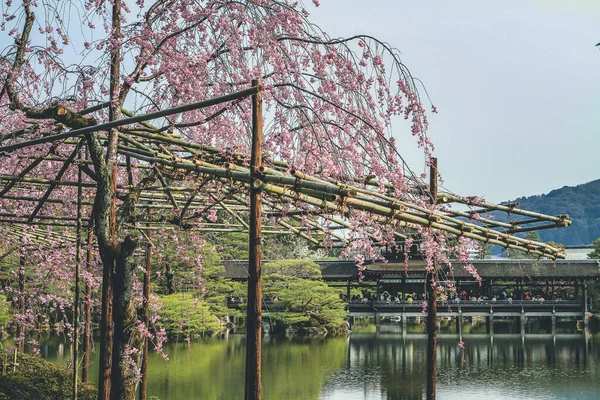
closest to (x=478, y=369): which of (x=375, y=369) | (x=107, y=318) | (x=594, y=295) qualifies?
(x=375, y=369)

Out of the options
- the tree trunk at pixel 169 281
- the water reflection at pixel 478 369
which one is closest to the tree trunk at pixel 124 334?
the water reflection at pixel 478 369

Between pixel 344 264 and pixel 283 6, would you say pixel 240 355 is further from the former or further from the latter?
pixel 283 6

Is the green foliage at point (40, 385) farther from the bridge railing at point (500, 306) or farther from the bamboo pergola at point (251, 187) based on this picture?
the bridge railing at point (500, 306)

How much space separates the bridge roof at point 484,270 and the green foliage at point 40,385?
23.1 m

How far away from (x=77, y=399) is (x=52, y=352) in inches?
645

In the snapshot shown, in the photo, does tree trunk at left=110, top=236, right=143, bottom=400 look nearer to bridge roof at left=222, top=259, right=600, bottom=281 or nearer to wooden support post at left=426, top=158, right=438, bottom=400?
wooden support post at left=426, top=158, right=438, bottom=400

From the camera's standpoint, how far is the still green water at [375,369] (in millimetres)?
18125

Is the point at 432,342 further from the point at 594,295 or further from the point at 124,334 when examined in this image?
the point at 594,295

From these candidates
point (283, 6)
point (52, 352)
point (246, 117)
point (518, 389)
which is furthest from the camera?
point (52, 352)

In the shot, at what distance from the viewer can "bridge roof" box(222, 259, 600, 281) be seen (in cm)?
3459

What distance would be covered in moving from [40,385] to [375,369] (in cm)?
1405

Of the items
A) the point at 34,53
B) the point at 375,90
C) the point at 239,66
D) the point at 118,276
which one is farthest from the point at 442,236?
the point at 34,53

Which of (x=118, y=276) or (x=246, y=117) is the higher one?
(x=246, y=117)

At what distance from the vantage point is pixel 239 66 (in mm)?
6438
